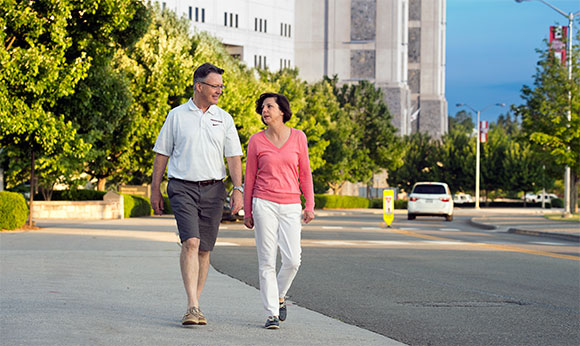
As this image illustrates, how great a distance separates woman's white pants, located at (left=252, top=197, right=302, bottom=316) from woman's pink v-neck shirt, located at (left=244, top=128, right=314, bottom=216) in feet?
0.26

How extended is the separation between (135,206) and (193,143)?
3569 centimetres

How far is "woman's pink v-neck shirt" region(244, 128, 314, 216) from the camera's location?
8.07 m

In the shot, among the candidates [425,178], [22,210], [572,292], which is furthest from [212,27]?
[572,292]

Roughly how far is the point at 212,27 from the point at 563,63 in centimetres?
5616

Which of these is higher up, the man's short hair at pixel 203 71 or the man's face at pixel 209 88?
the man's short hair at pixel 203 71

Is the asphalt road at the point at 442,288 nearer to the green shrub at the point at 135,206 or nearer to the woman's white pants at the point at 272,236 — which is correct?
the woman's white pants at the point at 272,236

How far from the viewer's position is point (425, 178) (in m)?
99.9

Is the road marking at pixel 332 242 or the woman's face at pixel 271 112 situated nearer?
the woman's face at pixel 271 112

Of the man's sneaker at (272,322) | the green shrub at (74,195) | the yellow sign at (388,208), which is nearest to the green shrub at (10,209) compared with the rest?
the yellow sign at (388,208)

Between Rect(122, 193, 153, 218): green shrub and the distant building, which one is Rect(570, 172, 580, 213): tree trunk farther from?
the distant building

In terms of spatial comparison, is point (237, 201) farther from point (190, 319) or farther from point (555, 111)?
point (555, 111)

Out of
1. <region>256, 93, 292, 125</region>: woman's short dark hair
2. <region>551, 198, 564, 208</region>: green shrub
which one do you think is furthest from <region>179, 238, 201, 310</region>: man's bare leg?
<region>551, 198, 564, 208</region>: green shrub

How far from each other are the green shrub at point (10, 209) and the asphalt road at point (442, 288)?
264 inches

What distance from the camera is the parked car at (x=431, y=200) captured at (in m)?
42.2
